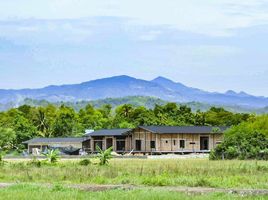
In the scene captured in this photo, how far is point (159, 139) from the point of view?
3152 inches

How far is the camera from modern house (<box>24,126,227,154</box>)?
264 ft

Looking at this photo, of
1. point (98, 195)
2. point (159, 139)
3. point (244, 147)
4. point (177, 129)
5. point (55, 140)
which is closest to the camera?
point (98, 195)

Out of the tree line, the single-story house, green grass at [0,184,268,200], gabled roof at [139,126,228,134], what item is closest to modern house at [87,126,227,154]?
gabled roof at [139,126,228,134]

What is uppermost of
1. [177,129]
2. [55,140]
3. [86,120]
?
[86,120]

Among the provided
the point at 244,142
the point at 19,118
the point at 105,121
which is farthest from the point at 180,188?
the point at 105,121

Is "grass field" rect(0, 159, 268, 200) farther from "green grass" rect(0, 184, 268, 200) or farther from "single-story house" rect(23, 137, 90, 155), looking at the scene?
"single-story house" rect(23, 137, 90, 155)

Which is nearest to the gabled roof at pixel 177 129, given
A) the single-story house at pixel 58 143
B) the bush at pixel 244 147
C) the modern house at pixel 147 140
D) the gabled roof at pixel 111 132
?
the modern house at pixel 147 140

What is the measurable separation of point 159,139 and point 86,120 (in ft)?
112

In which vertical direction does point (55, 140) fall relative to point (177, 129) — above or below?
below

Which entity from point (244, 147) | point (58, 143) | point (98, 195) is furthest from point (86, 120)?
point (98, 195)

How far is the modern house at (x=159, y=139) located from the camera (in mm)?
80250

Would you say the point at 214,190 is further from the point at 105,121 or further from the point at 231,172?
the point at 105,121

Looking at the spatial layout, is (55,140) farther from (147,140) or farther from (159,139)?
(159,139)

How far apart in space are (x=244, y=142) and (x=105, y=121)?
2258 inches
